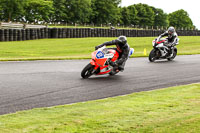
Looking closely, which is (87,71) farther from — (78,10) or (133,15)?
(133,15)

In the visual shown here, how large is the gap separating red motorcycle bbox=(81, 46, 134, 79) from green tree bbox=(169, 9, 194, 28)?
138 metres

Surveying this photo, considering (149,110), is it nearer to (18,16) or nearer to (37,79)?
(37,79)

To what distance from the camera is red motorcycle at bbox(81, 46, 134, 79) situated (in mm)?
10156

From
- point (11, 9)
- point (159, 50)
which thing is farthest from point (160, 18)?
point (159, 50)

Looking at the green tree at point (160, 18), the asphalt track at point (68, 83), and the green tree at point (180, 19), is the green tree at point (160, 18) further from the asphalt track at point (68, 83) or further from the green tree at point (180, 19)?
the asphalt track at point (68, 83)

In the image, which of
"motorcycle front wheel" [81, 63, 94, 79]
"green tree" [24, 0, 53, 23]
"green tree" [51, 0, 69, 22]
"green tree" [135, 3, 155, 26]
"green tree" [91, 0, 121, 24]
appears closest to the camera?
"motorcycle front wheel" [81, 63, 94, 79]

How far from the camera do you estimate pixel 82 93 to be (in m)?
8.15

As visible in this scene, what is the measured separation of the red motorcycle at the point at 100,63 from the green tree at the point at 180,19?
138150 millimetres

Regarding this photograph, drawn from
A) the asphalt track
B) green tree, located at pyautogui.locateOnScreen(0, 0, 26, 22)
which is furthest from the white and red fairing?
green tree, located at pyautogui.locateOnScreen(0, 0, 26, 22)

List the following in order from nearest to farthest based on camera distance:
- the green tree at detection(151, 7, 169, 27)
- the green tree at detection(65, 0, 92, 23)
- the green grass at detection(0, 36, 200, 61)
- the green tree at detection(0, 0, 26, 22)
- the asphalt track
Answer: the asphalt track
the green grass at detection(0, 36, 200, 61)
the green tree at detection(0, 0, 26, 22)
the green tree at detection(65, 0, 92, 23)
the green tree at detection(151, 7, 169, 27)

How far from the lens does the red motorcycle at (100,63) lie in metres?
10.2

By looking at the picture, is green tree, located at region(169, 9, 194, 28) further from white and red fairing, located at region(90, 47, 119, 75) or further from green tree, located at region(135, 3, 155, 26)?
white and red fairing, located at region(90, 47, 119, 75)

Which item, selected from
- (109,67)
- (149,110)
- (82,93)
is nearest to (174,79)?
(109,67)

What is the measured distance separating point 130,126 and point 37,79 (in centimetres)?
574
